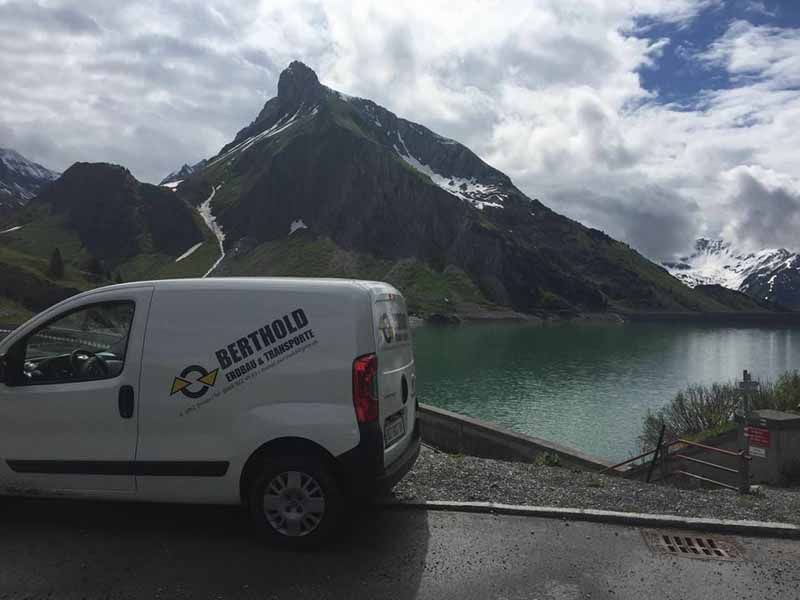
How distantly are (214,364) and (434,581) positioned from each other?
2.96 m

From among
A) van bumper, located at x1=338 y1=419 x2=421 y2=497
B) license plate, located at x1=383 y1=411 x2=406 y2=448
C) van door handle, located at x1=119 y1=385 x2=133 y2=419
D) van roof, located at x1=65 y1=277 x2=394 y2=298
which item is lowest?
van bumper, located at x1=338 y1=419 x2=421 y2=497

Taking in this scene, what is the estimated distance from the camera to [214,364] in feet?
20.7

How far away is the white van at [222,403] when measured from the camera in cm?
613

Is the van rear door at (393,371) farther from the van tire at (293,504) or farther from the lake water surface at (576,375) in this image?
the lake water surface at (576,375)

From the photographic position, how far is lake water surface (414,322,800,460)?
49.1 m

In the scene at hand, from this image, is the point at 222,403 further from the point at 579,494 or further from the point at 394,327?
the point at 579,494

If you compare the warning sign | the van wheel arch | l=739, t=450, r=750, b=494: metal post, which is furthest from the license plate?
the warning sign

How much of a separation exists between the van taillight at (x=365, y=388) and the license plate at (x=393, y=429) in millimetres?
356

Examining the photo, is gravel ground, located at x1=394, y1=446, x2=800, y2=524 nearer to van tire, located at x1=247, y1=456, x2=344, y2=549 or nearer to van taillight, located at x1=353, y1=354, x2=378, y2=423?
van tire, located at x1=247, y1=456, x2=344, y2=549

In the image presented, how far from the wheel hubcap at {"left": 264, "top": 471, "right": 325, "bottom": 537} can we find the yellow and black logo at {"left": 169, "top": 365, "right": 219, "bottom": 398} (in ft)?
3.81

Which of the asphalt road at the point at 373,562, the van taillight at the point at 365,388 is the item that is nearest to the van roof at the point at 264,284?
the van taillight at the point at 365,388

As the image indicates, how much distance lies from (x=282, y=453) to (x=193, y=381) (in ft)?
3.81

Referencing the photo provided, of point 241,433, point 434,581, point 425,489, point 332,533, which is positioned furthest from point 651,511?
point 241,433

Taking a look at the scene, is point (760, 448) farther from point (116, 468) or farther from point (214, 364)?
point (116, 468)
